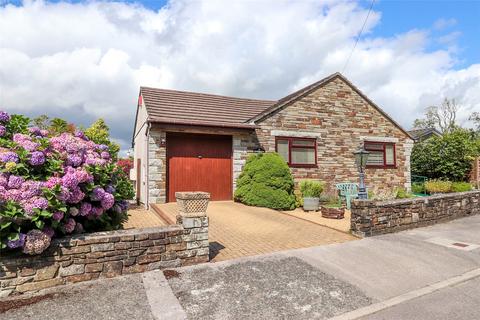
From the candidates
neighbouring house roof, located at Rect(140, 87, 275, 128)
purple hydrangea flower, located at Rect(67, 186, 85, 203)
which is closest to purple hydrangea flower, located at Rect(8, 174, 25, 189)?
purple hydrangea flower, located at Rect(67, 186, 85, 203)

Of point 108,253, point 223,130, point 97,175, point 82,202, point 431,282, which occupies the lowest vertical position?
point 431,282

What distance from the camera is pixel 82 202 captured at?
464 cm

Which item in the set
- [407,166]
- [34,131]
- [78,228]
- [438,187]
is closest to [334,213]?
[78,228]

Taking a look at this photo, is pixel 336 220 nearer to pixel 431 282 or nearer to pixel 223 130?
pixel 431 282

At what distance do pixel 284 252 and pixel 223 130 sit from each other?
685cm

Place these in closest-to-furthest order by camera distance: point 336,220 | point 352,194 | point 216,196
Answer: point 336,220, point 352,194, point 216,196

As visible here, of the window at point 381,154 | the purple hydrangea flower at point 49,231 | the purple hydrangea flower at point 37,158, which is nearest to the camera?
the purple hydrangea flower at point 49,231

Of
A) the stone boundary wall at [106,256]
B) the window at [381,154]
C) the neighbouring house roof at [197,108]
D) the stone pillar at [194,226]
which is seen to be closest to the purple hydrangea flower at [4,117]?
the stone boundary wall at [106,256]

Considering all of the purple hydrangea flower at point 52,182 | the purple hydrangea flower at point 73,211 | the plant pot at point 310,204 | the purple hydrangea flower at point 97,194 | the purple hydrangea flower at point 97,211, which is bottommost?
the plant pot at point 310,204

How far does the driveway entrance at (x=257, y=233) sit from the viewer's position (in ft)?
19.6

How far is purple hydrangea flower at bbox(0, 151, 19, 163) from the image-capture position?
4160 millimetres

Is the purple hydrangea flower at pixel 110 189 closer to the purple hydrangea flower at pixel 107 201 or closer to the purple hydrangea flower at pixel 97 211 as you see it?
the purple hydrangea flower at pixel 107 201

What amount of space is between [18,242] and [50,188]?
0.77 metres

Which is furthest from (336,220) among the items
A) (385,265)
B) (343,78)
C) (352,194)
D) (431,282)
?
(343,78)
